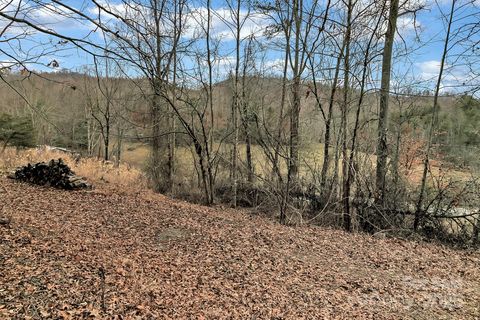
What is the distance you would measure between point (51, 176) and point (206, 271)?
21.8 ft

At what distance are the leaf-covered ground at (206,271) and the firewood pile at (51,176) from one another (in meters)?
2.03

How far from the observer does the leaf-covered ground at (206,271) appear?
131 inches

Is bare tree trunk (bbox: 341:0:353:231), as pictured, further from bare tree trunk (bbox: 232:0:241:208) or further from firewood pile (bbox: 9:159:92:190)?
firewood pile (bbox: 9:159:92:190)

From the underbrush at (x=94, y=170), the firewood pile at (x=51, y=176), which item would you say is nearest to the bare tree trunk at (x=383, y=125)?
the underbrush at (x=94, y=170)

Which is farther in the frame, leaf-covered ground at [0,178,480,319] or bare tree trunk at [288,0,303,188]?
bare tree trunk at [288,0,303,188]

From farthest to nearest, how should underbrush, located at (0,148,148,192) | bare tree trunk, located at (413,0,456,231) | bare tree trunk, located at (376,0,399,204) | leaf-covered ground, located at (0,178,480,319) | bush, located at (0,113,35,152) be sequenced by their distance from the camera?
bush, located at (0,113,35,152)
underbrush, located at (0,148,148,192)
bare tree trunk, located at (376,0,399,204)
bare tree trunk, located at (413,0,456,231)
leaf-covered ground, located at (0,178,480,319)

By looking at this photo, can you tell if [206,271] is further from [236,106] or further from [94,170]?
[94,170]

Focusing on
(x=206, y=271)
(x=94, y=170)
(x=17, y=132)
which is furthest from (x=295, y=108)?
(x=17, y=132)

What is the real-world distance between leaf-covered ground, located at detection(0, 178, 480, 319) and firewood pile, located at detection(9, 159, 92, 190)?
6.65 feet

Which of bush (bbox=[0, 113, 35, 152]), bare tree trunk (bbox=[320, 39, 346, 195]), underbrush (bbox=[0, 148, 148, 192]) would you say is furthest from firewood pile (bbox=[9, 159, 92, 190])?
bare tree trunk (bbox=[320, 39, 346, 195])

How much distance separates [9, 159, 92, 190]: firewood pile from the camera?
9.17 meters

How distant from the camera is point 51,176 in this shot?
9.28 m

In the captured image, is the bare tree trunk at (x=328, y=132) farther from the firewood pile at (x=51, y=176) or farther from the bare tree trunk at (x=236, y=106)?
the firewood pile at (x=51, y=176)

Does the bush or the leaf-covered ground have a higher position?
the bush
